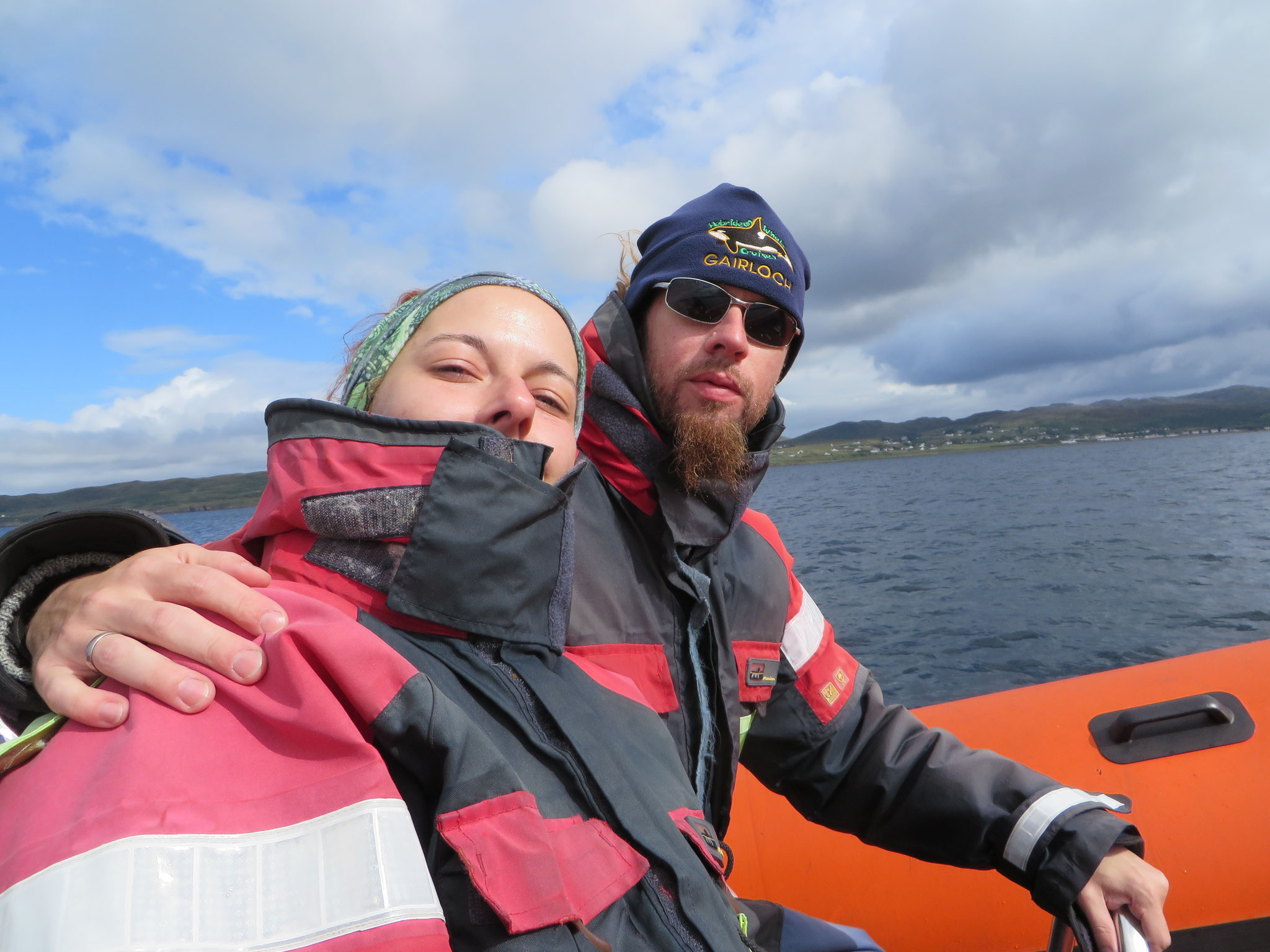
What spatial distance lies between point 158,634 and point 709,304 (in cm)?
257

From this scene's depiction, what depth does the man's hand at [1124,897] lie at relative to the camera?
6.21ft

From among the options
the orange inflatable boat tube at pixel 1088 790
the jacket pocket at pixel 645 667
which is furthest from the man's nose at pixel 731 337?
the orange inflatable boat tube at pixel 1088 790

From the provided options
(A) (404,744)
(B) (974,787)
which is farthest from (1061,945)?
(A) (404,744)

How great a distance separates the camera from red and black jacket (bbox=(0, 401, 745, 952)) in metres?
0.82

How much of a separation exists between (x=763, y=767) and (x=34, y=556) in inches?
97.4

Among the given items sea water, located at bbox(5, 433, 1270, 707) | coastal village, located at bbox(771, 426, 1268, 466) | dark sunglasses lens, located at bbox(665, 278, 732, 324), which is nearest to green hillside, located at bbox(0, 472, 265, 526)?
sea water, located at bbox(5, 433, 1270, 707)

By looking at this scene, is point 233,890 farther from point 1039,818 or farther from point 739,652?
point 1039,818

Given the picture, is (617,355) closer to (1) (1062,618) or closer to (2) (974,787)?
(2) (974,787)

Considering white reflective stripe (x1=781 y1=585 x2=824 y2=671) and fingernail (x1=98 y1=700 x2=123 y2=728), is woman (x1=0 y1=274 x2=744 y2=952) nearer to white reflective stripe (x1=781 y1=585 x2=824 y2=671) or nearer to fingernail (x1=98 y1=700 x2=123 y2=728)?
fingernail (x1=98 y1=700 x2=123 y2=728)

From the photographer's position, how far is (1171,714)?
3.15 meters

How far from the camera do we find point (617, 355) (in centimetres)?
267

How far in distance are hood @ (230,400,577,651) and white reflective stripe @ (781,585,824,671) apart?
5.01 ft

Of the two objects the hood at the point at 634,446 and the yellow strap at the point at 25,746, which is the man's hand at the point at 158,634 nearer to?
the yellow strap at the point at 25,746

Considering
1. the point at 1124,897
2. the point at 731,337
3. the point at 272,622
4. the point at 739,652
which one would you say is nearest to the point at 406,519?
the point at 272,622
